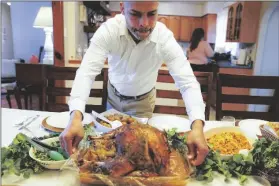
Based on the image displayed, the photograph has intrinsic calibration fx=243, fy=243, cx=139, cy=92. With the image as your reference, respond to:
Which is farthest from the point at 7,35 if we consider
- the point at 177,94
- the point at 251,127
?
the point at 251,127

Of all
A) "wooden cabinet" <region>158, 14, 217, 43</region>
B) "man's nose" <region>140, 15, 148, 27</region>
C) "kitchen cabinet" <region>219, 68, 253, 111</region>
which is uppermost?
"wooden cabinet" <region>158, 14, 217, 43</region>

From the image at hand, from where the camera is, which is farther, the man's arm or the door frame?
the door frame

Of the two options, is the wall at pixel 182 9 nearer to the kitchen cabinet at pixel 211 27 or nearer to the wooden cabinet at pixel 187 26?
the wooden cabinet at pixel 187 26

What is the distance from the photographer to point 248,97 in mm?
1460

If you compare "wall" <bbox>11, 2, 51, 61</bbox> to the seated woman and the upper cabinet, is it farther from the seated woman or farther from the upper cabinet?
the upper cabinet

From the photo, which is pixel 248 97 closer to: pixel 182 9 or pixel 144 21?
pixel 144 21

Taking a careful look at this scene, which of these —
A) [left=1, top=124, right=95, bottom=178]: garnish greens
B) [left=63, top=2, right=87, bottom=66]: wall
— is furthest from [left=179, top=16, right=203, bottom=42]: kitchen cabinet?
[left=1, top=124, right=95, bottom=178]: garnish greens

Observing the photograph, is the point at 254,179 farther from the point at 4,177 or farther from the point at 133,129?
the point at 4,177

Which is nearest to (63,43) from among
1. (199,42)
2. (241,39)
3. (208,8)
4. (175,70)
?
(175,70)

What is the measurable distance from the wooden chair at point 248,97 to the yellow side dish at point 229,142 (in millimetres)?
603

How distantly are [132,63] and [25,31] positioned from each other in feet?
16.9

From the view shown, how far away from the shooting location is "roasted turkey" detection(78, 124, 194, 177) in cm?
58

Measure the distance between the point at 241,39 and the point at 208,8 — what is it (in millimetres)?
2534

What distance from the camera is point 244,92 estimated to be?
11.2 feet
